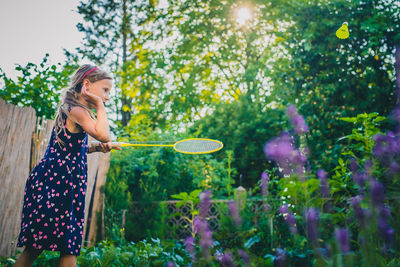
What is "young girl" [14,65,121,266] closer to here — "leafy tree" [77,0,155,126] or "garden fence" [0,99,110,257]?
"garden fence" [0,99,110,257]

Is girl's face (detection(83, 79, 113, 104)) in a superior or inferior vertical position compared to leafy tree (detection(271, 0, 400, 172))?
inferior

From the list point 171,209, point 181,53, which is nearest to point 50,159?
point 171,209

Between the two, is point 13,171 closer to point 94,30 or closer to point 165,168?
point 165,168

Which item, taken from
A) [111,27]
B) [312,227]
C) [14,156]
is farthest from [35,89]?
[111,27]

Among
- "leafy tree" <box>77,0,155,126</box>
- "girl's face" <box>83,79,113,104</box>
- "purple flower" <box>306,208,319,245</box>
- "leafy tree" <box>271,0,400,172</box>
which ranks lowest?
"purple flower" <box>306,208,319,245</box>

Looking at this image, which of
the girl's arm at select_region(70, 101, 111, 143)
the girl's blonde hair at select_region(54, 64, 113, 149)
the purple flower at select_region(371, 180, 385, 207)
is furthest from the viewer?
the girl's blonde hair at select_region(54, 64, 113, 149)

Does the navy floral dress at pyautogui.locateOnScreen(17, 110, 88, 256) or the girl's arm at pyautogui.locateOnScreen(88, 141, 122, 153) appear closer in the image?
the navy floral dress at pyautogui.locateOnScreen(17, 110, 88, 256)

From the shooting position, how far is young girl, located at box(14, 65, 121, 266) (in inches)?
73.9

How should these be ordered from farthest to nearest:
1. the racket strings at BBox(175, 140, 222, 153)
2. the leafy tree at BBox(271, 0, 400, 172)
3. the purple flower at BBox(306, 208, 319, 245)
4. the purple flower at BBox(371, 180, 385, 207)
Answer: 1. the leafy tree at BBox(271, 0, 400, 172)
2. the racket strings at BBox(175, 140, 222, 153)
3. the purple flower at BBox(306, 208, 319, 245)
4. the purple flower at BBox(371, 180, 385, 207)

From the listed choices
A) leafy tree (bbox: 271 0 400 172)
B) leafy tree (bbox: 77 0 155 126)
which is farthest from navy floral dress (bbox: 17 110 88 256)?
leafy tree (bbox: 77 0 155 126)

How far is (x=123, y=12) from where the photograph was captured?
12.5m

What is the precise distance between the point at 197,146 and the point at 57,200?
3.60 feet

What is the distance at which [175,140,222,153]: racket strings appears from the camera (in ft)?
8.27

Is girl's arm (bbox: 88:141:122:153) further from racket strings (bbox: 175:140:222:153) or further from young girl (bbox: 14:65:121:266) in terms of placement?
racket strings (bbox: 175:140:222:153)
